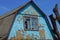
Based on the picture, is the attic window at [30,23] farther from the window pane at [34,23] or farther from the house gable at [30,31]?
the house gable at [30,31]

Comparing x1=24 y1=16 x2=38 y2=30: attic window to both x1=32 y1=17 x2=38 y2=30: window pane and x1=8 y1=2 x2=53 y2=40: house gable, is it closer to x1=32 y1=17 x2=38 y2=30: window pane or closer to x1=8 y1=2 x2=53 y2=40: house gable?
x1=32 y1=17 x2=38 y2=30: window pane

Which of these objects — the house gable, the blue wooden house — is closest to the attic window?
the blue wooden house

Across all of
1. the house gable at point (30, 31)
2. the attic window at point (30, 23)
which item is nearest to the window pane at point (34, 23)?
the attic window at point (30, 23)

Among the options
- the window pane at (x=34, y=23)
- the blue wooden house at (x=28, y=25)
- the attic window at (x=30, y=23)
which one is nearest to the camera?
the blue wooden house at (x=28, y=25)

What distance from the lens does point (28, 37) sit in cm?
2550

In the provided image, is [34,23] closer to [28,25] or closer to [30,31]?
[28,25]

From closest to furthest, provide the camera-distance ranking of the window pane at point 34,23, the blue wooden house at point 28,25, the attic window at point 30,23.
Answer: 1. the blue wooden house at point 28,25
2. the attic window at point 30,23
3. the window pane at point 34,23

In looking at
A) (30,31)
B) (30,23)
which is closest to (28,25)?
(30,23)

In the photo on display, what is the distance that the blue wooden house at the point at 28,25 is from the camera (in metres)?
25.0

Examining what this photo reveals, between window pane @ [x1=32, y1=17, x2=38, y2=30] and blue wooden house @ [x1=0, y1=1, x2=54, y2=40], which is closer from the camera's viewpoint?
blue wooden house @ [x1=0, y1=1, x2=54, y2=40]

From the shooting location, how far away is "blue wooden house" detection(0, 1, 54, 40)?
24969 mm

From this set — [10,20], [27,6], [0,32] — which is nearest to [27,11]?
[27,6]

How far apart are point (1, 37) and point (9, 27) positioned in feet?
4.39

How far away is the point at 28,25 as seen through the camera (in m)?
25.8
